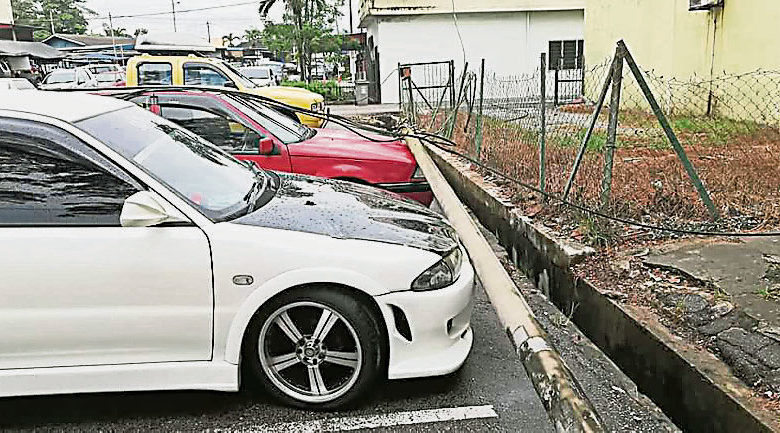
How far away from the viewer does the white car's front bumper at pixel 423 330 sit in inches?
138

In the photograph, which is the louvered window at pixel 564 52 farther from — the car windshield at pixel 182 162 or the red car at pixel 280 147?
the car windshield at pixel 182 162

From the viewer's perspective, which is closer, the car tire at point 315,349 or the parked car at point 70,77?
the car tire at point 315,349

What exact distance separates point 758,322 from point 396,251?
2.06m

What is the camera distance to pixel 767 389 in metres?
3.16

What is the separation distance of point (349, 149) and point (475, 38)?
20475 millimetres

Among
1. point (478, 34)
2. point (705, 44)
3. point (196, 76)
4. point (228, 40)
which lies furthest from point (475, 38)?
point (228, 40)

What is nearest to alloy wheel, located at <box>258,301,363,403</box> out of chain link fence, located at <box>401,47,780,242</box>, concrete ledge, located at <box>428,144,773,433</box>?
concrete ledge, located at <box>428,144,773,433</box>

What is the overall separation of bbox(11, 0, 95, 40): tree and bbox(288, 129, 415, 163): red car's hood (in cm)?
7118

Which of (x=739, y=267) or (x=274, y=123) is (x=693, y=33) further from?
(x=739, y=267)

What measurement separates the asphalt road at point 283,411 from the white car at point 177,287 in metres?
0.14

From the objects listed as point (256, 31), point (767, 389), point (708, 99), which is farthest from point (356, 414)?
point (256, 31)

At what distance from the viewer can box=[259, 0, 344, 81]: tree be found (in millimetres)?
31188

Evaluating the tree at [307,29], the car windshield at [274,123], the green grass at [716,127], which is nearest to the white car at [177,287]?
the car windshield at [274,123]

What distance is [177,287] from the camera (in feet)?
11.0
